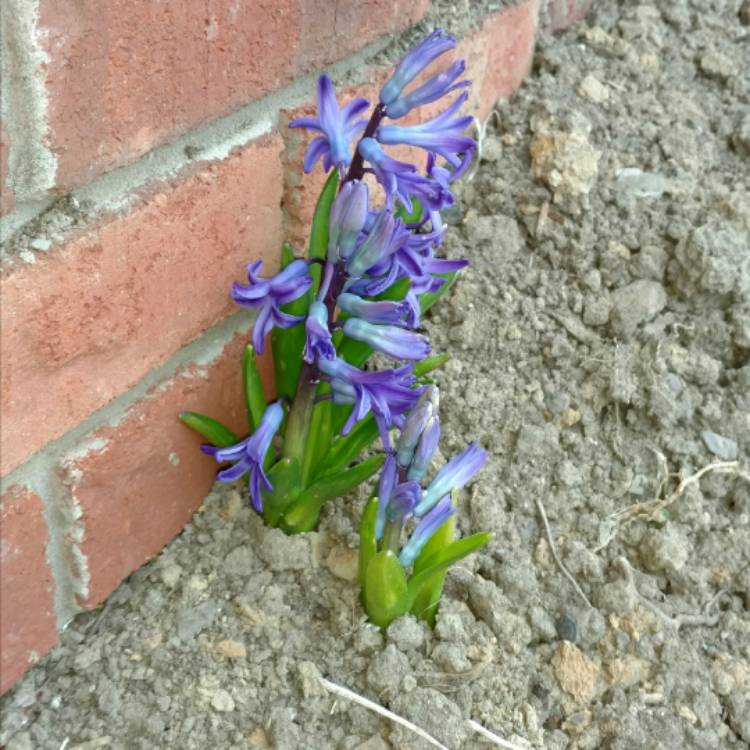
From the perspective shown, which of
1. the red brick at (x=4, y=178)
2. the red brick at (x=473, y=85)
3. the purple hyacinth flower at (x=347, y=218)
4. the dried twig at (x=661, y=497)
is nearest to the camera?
the red brick at (x=4, y=178)

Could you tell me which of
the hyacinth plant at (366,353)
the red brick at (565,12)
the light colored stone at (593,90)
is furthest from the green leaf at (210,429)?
the red brick at (565,12)

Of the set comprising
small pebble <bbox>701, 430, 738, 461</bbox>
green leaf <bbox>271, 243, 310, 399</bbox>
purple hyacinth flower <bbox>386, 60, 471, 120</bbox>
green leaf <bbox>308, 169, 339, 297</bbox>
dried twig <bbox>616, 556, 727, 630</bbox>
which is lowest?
dried twig <bbox>616, 556, 727, 630</bbox>

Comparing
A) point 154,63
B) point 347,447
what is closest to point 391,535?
point 347,447

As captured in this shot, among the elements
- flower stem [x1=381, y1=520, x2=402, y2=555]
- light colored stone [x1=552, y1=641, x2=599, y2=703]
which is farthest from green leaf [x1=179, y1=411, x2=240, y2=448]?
light colored stone [x1=552, y1=641, x2=599, y2=703]

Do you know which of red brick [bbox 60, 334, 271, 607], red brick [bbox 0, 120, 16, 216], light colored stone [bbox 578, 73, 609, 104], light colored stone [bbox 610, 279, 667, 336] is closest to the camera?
red brick [bbox 0, 120, 16, 216]

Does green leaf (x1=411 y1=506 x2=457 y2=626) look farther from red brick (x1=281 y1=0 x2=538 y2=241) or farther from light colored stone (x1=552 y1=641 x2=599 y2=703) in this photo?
red brick (x1=281 y1=0 x2=538 y2=241)

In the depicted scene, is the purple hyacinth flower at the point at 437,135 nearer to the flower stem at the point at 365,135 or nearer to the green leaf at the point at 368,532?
the flower stem at the point at 365,135
